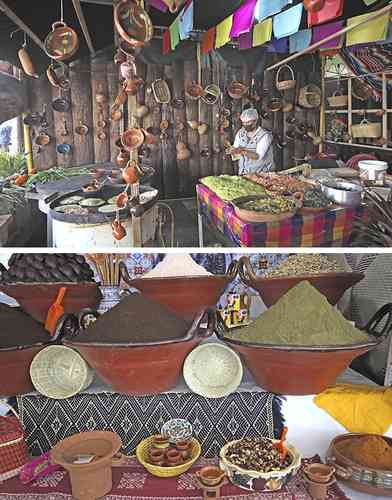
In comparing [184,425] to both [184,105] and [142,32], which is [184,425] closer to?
[184,105]

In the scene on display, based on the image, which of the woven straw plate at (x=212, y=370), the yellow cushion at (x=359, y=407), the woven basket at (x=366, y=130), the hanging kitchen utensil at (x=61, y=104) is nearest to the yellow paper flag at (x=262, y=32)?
the woven basket at (x=366, y=130)

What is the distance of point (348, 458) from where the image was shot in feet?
5.19

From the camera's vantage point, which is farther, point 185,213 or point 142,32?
point 185,213

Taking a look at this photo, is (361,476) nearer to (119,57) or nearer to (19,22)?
(119,57)

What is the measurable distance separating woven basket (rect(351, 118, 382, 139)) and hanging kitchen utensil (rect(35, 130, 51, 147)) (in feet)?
3.38

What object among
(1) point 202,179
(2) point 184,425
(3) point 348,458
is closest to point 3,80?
(1) point 202,179

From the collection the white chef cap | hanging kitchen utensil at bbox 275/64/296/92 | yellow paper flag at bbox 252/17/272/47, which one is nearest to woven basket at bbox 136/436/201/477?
the white chef cap

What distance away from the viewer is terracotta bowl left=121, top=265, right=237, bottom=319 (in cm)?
185

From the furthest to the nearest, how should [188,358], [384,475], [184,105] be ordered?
[184,105]
[188,358]
[384,475]

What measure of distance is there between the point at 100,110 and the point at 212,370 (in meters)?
0.92

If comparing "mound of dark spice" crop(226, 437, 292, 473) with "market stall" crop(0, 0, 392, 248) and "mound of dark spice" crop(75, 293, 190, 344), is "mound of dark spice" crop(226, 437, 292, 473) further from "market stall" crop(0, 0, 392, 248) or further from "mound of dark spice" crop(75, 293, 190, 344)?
"market stall" crop(0, 0, 392, 248)

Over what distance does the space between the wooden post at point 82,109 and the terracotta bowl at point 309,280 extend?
2.17 ft

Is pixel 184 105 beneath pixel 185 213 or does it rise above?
above

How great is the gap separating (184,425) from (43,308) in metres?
0.63
